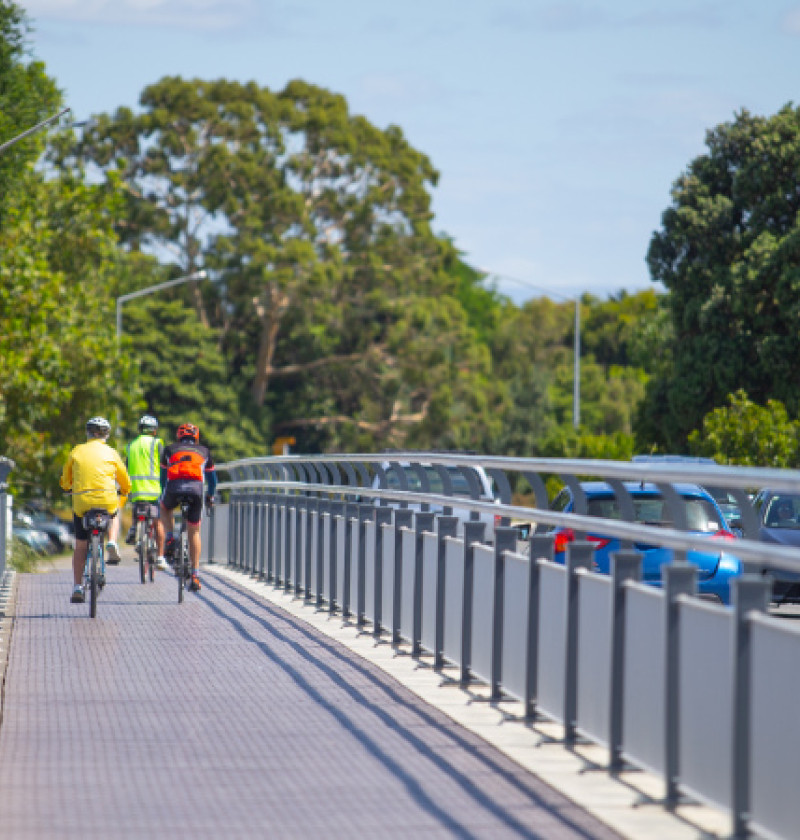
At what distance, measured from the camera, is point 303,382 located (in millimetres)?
67750

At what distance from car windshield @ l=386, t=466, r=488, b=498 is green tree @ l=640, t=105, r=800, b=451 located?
3518 cm

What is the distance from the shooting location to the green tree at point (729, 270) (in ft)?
159

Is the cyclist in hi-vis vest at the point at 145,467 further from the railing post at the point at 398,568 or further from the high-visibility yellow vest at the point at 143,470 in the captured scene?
the railing post at the point at 398,568

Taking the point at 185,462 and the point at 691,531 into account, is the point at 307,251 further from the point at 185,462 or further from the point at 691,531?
the point at 691,531

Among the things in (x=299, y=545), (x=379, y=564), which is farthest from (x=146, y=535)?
(x=379, y=564)

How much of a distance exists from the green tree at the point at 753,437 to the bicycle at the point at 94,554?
83.7ft

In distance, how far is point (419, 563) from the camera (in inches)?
464

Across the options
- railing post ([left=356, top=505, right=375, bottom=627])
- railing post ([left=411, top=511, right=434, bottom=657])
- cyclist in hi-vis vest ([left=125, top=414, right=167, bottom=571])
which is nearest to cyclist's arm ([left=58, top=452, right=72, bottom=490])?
railing post ([left=356, top=505, right=375, bottom=627])

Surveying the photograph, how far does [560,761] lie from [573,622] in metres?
0.62

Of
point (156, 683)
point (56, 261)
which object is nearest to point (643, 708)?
point (156, 683)

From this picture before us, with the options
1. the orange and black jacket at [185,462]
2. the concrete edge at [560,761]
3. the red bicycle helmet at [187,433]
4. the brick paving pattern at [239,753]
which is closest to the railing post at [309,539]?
the orange and black jacket at [185,462]

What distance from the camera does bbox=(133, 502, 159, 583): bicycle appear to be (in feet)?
64.4

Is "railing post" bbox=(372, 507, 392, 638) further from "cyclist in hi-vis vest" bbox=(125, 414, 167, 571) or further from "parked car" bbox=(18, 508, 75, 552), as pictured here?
"parked car" bbox=(18, 508, 75, 552)

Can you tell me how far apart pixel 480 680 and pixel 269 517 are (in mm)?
9741
